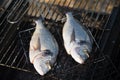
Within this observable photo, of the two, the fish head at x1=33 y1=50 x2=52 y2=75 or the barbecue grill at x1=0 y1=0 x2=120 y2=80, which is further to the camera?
the barbecue grill at x1=0 y1=0 x2=120 y2=80

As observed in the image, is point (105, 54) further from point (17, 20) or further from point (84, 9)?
point (17, 20)

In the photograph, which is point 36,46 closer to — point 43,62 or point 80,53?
point 43,62

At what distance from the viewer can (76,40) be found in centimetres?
316

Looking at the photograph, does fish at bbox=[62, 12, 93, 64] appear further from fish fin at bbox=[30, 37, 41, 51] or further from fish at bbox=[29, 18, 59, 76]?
fish fin at bbox=[30, 37, 41, 51]

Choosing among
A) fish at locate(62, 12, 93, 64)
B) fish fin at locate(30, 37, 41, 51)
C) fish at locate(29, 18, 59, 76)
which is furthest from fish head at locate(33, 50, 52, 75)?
fish at locate(62, 12, 93, 64)

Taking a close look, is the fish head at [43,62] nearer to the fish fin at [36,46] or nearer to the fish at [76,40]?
the fish fin at [36,46]

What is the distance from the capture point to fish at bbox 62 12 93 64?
3.04 m

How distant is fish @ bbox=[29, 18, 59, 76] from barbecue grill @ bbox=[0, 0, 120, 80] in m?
0.13

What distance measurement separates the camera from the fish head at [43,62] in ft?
9.84

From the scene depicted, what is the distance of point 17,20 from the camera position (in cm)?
379

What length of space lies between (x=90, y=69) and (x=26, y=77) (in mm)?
675

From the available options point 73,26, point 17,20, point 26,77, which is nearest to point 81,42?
point 73,26

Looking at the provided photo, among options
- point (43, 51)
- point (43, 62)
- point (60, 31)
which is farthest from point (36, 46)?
point (60, 31)

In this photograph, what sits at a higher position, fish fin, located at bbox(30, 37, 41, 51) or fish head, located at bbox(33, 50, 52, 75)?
fish fin, located at bbox(30, 37, 41, 51)
